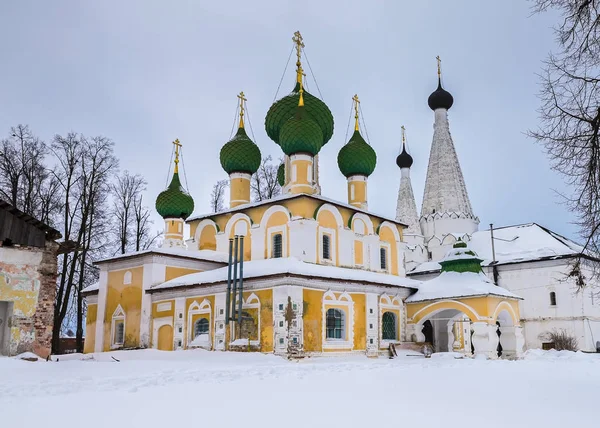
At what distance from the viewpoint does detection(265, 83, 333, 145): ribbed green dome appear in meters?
20.8

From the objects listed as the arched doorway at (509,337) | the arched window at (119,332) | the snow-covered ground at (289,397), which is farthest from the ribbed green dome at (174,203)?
the arched doorway at (509,337)

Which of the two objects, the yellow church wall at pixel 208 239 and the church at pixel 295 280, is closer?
the church at pixel 295 280

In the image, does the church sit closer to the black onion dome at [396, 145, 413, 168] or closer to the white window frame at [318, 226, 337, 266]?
the white window frame at [318, 226, 337, 266]

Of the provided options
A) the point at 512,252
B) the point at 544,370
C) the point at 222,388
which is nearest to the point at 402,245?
the point at 512,252

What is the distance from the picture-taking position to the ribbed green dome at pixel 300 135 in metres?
19.2

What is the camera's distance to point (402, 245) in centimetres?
2172

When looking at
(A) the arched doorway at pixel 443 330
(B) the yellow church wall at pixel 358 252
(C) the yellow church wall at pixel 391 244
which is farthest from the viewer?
(C) the yellow church wall at pixel 391 244

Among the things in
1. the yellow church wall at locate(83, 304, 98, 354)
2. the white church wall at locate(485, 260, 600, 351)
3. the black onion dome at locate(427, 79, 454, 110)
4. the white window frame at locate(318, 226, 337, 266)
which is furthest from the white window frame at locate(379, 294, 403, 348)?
the black onion dome at locate(427, 79, 454, 110)

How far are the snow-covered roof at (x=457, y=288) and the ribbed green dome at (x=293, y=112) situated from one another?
619 cm

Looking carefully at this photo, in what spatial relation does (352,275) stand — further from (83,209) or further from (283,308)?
(83,209)

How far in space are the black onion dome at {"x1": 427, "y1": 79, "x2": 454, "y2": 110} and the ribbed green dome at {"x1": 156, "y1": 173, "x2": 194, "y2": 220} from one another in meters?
13.9

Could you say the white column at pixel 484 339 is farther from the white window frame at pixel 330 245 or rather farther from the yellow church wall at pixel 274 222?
the yellow church wall at pixel 274 222

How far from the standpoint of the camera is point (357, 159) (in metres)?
21.8

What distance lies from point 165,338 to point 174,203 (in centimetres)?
626
